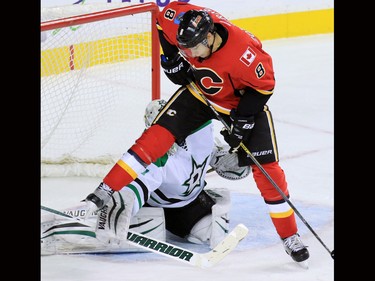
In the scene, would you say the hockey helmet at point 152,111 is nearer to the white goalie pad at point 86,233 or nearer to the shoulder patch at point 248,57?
the white goalie pad at point 86,233

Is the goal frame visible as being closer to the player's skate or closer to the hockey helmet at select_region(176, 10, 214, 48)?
the hockey helmet at select_region(176, 10, 214, 48)

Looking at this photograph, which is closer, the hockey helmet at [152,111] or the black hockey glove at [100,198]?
the black hockey glove at [100,198]

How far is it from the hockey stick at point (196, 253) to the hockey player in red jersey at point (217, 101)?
194 mm

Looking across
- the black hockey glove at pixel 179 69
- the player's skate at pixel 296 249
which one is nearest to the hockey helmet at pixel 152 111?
the black hockey glove at pixel 179 69

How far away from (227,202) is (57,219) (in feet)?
2.07

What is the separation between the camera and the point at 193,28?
10.0ft

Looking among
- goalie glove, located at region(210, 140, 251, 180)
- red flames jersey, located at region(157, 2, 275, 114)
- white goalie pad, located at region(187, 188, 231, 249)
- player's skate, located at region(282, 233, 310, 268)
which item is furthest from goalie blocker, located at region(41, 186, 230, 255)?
red flames jersey, located at region(157, 2, 275, 114)

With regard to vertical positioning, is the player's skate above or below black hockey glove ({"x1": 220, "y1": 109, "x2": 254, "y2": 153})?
below

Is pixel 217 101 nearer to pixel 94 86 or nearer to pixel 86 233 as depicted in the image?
pixel 86 233

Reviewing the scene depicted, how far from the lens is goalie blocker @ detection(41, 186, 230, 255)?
10.7ft

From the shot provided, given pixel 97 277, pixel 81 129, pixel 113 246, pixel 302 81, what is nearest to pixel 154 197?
pixel 113 246

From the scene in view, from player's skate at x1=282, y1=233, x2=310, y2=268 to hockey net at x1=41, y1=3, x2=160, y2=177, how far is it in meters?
1.01

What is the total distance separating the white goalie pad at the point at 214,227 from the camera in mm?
3434
